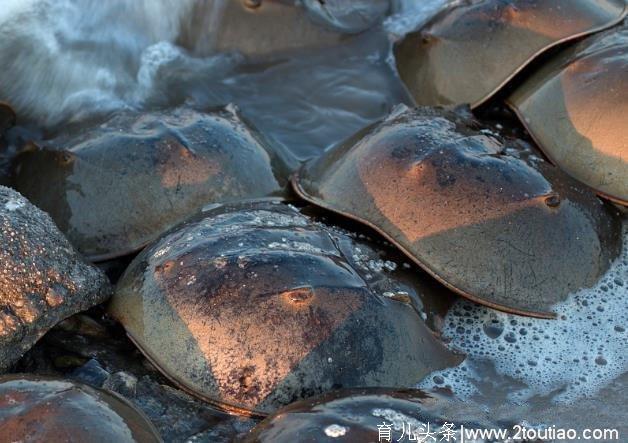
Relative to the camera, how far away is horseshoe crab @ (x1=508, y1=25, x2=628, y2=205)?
3.33 m

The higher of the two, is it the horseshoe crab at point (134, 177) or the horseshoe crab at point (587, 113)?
the horseshoe crab at point (587, 113)

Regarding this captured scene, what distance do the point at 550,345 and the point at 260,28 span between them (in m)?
2.36

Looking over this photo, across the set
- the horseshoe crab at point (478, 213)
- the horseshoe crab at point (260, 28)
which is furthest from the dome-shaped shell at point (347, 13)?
the horseshoe crab at point (478, 213)

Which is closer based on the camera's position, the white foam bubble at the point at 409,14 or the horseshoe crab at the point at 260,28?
the horseshoe crab at the point at 260,28

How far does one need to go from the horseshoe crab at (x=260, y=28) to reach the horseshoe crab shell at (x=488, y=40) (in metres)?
0.64

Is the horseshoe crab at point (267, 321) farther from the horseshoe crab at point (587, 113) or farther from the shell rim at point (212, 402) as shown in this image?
the horseshoe crab at point (587, 113)

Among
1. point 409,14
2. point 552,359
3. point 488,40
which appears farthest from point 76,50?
point 552,359

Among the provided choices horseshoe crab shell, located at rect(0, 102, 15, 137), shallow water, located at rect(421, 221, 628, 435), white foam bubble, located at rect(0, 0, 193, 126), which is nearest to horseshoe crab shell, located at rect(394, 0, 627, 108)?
shallow water, located at rect(421, 221, 628, 435)

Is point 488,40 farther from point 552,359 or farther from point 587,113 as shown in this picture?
point 552,359

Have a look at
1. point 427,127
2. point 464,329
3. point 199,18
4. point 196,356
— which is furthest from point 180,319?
point 199,18

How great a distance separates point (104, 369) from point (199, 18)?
244 centimetres

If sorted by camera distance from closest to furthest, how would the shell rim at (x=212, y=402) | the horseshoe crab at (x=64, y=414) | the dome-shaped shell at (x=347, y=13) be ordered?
1. the horseshoe crab at (x=64, y=414)
2. the shell rim at (x=212, y=402)
3. the dome-shaped shell at (x=347, y=13)

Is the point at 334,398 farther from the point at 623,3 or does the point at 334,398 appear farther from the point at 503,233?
the point at 623,3

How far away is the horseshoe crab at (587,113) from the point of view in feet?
10.9
